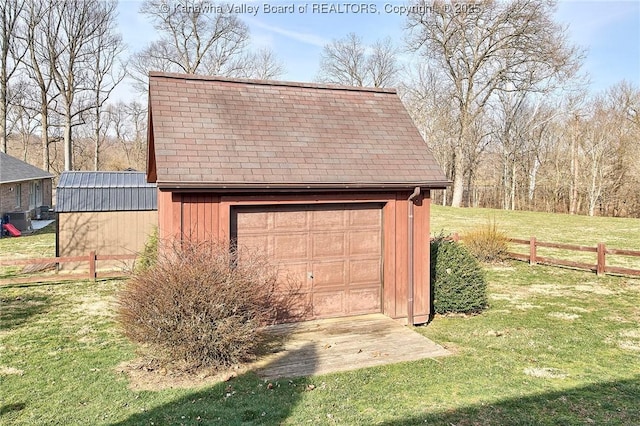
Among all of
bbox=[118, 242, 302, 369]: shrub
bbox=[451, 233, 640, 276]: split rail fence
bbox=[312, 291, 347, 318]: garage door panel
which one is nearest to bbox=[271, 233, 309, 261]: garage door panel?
bbox=[312, 291, 347, 318]: garage door panel

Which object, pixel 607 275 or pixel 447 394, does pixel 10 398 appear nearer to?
pixel 447 394

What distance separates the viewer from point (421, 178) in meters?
8.30

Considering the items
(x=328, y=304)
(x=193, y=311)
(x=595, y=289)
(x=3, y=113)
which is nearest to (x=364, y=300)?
(x=328, y=304)

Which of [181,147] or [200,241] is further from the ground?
[181,147]

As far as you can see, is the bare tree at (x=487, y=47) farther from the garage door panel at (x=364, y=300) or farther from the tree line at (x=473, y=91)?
the garage door panel at (x=364, y=300)

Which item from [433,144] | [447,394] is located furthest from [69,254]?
[433,144]

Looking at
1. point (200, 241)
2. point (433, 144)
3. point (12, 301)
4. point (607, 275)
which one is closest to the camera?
point (200, 241)

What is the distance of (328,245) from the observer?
27.0 ft

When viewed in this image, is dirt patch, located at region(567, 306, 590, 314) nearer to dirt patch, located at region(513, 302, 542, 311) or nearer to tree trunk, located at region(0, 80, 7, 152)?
dirt patch, located at region(513, 302, 542, 311)

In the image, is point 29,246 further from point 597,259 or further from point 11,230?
point 597,259

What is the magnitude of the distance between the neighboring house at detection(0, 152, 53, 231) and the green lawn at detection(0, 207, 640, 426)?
568 inches

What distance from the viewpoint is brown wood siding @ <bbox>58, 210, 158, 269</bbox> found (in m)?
13.0

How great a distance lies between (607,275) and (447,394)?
997 cm

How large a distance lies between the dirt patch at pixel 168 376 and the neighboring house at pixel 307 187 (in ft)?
6.46
